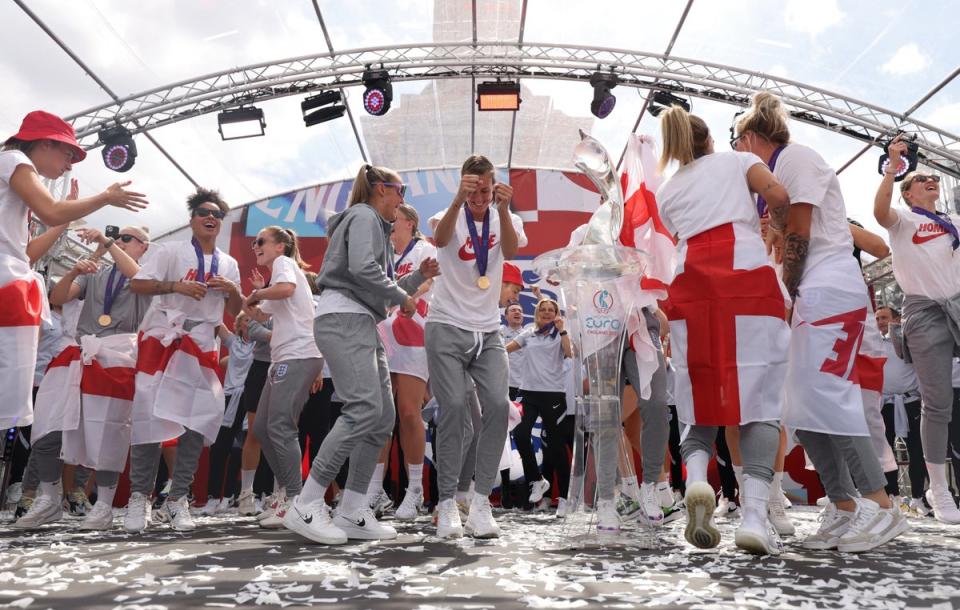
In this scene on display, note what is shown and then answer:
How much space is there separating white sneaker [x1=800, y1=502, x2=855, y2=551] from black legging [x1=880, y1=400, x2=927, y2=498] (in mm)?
2669

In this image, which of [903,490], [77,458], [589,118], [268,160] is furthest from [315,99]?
[903,490]

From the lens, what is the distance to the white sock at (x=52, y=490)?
4199mm

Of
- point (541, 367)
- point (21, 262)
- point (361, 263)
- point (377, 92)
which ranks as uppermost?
point (377, 92)

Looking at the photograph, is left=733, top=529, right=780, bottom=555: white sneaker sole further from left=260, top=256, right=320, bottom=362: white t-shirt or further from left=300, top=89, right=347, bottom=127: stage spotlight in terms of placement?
left=300, top=89, right=347, bottom=127: stage spotlight

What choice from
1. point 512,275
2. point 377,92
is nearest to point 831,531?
point 512,275

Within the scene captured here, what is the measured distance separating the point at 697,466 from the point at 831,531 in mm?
768

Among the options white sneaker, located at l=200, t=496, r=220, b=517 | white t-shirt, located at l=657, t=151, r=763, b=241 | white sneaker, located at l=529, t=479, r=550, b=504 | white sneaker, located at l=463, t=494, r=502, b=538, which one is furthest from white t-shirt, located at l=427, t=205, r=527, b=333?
white sneaker, located at l=200, t=496, r=220, b=517

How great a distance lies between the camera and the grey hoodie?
3.35 metres

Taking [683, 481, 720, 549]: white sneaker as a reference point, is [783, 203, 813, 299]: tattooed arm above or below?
above

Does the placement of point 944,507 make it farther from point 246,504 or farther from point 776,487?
point 246,504

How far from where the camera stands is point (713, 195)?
9.71ft

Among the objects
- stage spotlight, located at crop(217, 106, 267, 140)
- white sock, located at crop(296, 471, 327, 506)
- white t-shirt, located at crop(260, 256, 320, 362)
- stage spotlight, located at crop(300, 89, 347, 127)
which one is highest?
stage spotlight, located at crop(300, 89, 347, 127)

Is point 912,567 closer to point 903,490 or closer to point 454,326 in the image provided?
point 454,326

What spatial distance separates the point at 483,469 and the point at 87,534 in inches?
75.8
